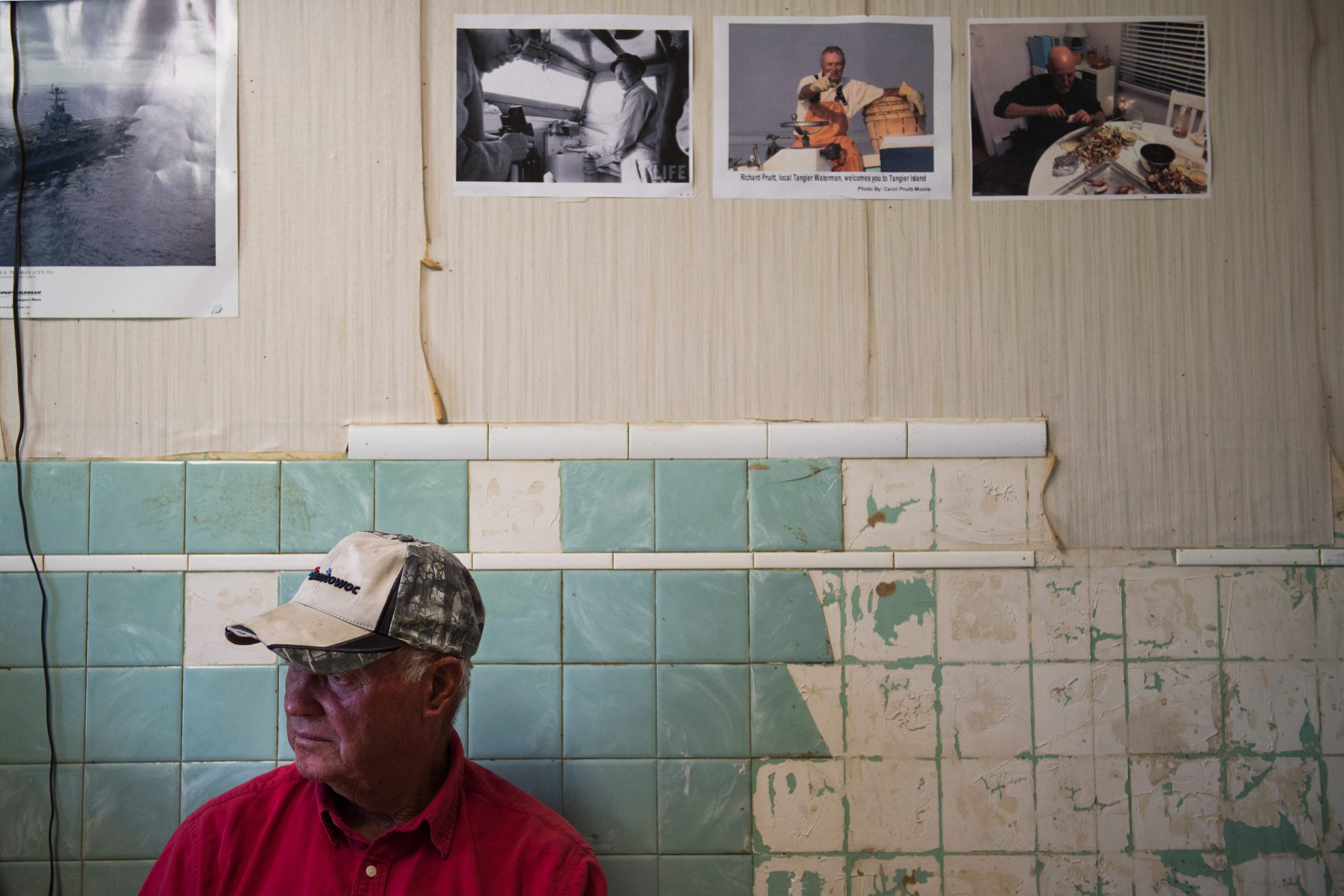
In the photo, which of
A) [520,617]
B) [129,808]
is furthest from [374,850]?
[129,808]

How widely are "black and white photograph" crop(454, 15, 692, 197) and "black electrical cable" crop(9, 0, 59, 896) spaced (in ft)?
3.00

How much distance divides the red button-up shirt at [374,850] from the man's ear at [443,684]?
0.36ft

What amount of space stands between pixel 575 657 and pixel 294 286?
97cm

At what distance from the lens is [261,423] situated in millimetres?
1630

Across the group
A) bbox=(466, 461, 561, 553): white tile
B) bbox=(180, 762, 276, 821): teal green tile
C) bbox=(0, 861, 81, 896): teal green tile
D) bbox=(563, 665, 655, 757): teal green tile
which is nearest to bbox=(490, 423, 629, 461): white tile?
bbox=(466, 461, 561, 553): white tile

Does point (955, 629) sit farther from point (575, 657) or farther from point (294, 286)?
point (294, 286)

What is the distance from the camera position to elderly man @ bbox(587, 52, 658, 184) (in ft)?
5.35

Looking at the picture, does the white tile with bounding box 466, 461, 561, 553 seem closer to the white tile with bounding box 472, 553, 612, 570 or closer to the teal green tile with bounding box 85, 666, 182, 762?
the white tile with bounding box 472, 553, 612, 570

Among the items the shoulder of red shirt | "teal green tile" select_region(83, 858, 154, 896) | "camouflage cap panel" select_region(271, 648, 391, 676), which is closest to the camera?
"camouflage cap panel" select_region(271, 648, 391, 676)

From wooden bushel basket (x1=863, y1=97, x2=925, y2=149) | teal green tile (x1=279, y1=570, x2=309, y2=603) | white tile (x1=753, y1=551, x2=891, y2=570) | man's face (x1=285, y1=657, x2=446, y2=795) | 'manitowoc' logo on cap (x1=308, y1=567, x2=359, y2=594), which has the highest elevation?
wooden bushel basket (x1=863, y1=97, x2=925, y2=149)

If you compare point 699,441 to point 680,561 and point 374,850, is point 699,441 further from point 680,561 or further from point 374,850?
point 374,850

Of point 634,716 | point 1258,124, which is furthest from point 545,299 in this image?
point 1258,124

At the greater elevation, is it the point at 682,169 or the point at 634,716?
the point at 682,169

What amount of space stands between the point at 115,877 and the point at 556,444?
1.23 m
